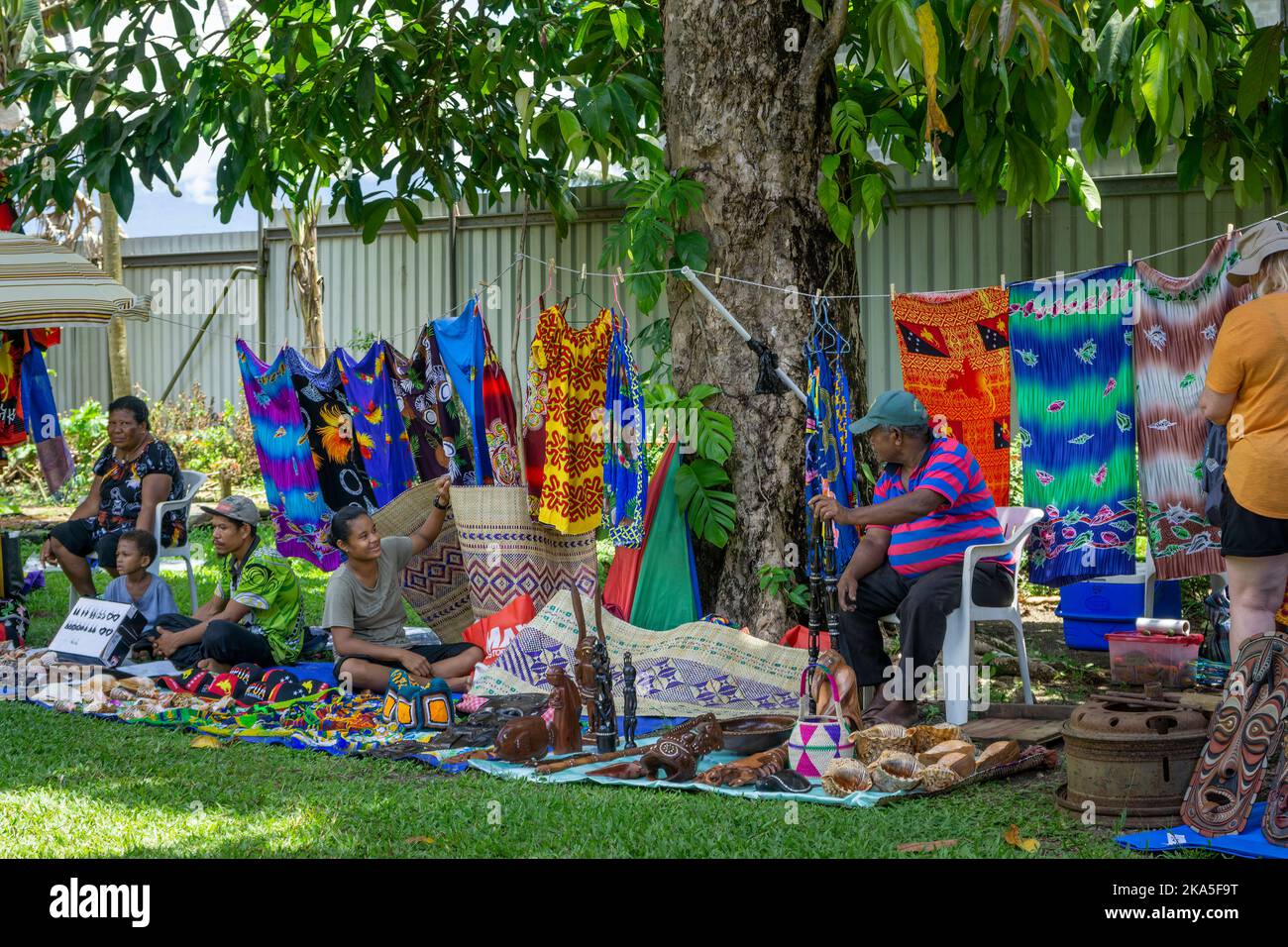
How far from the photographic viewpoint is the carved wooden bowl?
4.75m

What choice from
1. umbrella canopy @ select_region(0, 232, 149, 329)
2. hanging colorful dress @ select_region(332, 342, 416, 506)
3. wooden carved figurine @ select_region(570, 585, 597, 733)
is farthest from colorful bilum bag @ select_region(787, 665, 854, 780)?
umbrella canopy @ select_region(0, 232, 149, 329)

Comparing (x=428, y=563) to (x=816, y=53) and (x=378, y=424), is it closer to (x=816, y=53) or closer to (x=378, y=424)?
(x=378, y=424)

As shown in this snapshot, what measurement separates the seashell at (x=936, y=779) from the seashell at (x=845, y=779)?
0.54 feet

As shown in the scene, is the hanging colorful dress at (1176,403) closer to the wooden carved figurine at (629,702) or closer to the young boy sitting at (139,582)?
the wooden carved figurine at (629,702)

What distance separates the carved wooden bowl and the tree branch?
2762mm

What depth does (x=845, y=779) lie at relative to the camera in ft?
13.7

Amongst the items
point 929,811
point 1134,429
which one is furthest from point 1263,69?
point 929,811

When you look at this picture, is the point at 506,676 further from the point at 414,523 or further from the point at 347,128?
the point at 347,128

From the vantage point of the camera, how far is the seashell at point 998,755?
4.31 metres

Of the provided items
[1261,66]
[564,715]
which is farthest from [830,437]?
[1261,66]

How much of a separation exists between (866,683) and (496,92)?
14.2ft

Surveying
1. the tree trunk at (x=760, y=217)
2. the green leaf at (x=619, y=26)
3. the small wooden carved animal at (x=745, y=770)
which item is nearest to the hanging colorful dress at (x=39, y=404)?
the green leaf at (x=619, y=26)

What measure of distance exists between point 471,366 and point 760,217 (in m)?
1.50

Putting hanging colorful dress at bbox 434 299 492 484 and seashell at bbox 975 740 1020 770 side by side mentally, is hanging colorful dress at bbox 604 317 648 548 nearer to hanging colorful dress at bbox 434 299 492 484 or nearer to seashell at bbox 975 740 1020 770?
hanging colorful dress at bbox 434 299 492 484
